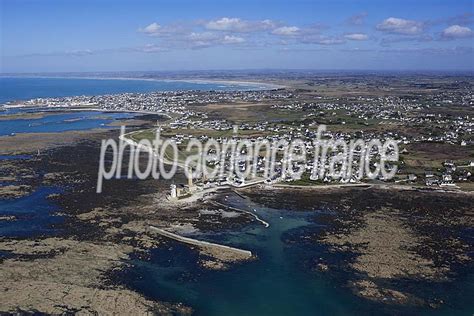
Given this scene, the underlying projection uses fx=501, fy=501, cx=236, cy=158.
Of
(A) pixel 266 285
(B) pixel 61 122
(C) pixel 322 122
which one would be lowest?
(A) pixel 266 285

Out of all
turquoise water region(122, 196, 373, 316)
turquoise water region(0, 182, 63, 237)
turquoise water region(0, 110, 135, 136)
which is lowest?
turquoise water region(122, 196, 373, 316)

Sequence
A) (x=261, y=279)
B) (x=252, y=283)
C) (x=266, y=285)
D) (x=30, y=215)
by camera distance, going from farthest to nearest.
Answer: (x=30, y=215) < (x=261, y=279) < (x=252, y=283) < (x=266, y=285)

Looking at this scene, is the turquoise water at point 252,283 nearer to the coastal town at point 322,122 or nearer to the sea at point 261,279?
the sea at point 261,279

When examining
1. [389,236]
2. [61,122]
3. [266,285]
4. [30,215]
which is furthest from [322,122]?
[266,285]

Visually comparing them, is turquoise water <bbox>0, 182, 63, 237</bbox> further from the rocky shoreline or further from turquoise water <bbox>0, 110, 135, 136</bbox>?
turquoise water <bbox>0, 110, 135, 136</bbox>

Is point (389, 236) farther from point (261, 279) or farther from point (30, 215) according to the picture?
point (30, 215)

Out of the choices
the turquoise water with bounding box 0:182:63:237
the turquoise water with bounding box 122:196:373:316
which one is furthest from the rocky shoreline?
the turquoise water with bounding box 0:182:63:237

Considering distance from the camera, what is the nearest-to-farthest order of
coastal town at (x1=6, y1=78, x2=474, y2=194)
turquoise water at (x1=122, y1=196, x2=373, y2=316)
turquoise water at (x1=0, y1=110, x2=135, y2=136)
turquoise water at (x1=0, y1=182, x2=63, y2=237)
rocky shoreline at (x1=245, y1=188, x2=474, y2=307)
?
turquoise water at (x1=122, y1=196, x2=373, y2=316) → rocky shoreline at (x1=245, y1=188, x2=474, y2=307) → turquoise water at (x1=0, y1=182, x2=63, y2=237) → coastal town at (x1=6, y1=78, x2=474, y2=194) → turquoise water at (x1=0, y1=110, x2=135, y2=136)

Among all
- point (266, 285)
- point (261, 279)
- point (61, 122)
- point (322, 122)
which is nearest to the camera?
point (266, 285)

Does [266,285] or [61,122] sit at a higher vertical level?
[61,122]

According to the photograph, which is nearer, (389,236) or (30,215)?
(389,236)

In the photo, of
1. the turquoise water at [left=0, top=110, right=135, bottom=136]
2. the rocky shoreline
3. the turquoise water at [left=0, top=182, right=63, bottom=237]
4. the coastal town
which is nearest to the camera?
the rocky shoreline
